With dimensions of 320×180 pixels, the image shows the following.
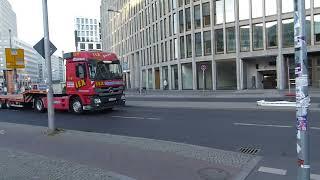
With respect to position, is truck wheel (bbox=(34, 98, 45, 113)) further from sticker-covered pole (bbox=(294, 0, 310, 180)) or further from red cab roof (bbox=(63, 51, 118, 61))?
sticker-covered pole (bbox=(294, 0, 310, 180))

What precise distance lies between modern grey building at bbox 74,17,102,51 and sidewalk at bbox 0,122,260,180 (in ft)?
238

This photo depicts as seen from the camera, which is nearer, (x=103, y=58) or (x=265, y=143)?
(x=265, y=143)

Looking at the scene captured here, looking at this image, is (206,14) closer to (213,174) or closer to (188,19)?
(188,19)

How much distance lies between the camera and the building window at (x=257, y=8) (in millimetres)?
40728

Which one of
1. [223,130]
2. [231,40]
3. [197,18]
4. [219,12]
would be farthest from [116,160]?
[197,18]

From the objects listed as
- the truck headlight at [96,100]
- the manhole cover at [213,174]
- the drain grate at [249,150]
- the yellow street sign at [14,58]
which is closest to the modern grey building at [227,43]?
the yellow street sign at [14,58]

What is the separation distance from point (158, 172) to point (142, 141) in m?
3.50

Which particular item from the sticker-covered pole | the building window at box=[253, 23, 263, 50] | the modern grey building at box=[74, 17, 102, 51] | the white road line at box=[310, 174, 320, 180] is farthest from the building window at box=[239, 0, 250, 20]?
the modern grey building at box=[74, 17, 102, 51]

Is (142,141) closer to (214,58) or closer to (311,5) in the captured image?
(311,5)

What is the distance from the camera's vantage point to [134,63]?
75812 mm

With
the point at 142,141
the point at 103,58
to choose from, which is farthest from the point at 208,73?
the point at 142,141

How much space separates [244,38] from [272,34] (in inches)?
125

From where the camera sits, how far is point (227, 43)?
142ft

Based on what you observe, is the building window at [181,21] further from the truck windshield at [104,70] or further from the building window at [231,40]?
the truck windshield at [104,70]
